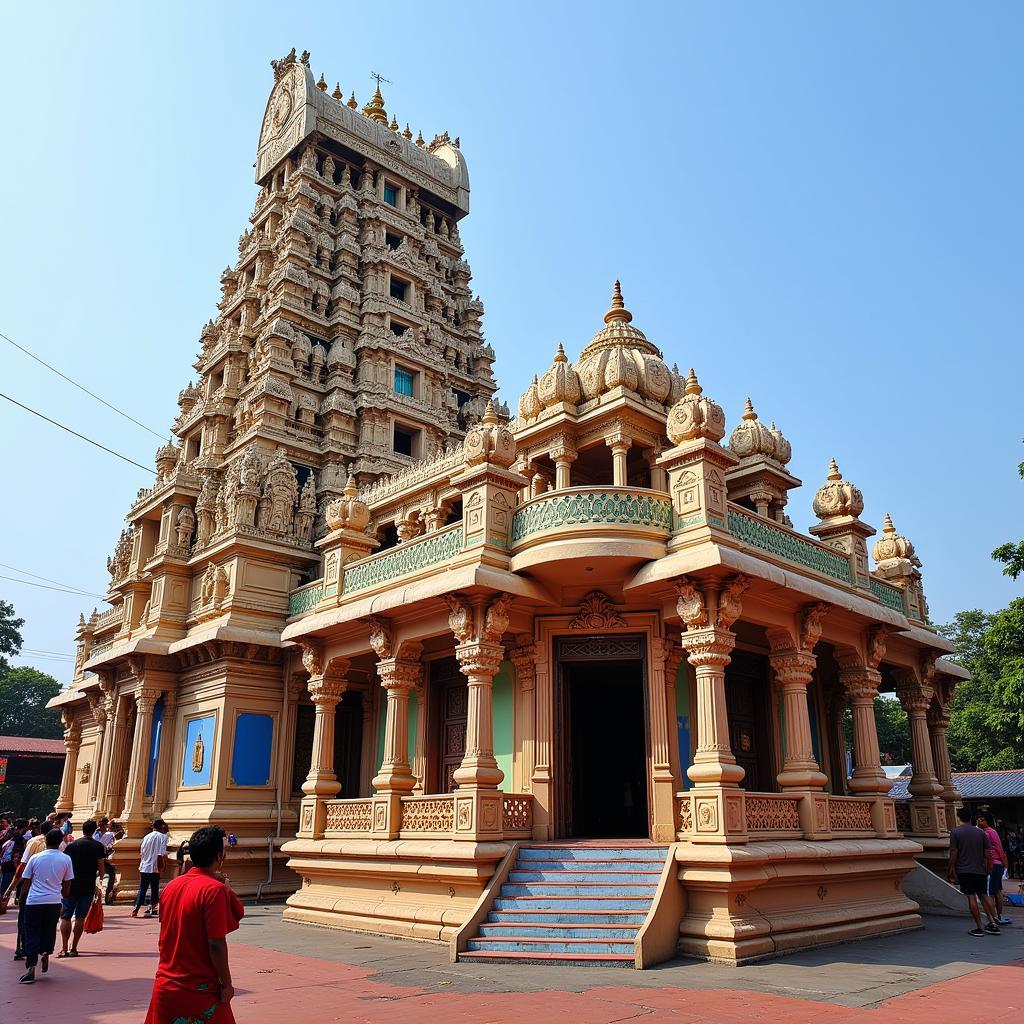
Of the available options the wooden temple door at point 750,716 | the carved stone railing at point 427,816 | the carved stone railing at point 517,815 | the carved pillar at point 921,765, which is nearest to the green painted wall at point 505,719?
the carved stone railing at point 517,815

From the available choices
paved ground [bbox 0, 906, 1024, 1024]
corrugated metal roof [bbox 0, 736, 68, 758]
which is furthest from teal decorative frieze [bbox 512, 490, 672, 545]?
corrugated metal roof [bbox 0, 736, 68, 758]

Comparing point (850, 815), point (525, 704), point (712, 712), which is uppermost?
point (525, 704)

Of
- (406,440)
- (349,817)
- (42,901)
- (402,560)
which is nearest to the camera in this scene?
(42,901)

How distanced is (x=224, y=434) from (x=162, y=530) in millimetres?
3483

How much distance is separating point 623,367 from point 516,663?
5389 millimetres

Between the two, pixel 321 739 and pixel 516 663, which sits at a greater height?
pixel 516 663

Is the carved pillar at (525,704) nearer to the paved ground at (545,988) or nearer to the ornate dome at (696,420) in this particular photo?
the paved ground at (545,988)

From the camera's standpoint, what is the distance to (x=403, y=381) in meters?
27.1

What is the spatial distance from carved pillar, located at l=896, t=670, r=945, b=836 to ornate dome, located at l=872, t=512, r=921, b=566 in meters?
2.42

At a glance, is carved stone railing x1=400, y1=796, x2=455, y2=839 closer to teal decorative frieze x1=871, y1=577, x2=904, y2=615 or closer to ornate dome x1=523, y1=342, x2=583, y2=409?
ornate dome x1=523, y1=342, x2=583, y2=409

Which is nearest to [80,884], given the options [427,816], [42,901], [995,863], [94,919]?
[94,919]

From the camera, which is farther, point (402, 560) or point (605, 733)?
point (605, 733)

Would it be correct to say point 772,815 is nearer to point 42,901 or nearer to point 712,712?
point 712,712

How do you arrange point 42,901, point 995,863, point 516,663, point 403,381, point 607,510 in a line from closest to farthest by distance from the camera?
point 42,901
point 607,510
point 995,863
point 516,663
point 403,381
